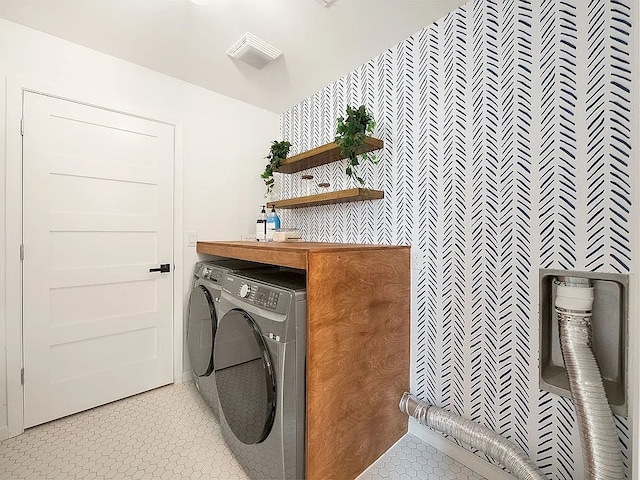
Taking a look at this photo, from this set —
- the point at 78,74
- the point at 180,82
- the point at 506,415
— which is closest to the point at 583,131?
the point at 506,415

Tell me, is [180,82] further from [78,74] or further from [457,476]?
[457,476]

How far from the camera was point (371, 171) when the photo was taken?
74.6 inches

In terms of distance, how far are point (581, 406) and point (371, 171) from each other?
1492 mm

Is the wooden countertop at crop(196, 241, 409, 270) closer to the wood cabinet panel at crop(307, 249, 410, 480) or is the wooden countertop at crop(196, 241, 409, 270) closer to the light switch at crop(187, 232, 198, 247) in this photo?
the wood cabinet panel at crop(307, 249, 410, 480)

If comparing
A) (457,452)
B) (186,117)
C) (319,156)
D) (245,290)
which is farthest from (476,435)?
(186,117)

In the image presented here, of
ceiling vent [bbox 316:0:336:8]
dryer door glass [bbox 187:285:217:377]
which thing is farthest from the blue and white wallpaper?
dryer door glass [bbox 187:285:217:377]

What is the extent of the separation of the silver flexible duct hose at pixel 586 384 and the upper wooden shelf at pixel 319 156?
119 cm

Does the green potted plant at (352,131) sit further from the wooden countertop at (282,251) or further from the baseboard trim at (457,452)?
the baseboard trim at (457,452)

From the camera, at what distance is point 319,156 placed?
203 centimetres

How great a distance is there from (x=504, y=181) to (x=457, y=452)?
4.52 feet

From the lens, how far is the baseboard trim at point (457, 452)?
1334 mm

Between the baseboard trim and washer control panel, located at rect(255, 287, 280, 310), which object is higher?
washer control panel, located at rect(255, 287, 280, 310)

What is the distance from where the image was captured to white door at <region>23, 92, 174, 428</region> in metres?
1.66

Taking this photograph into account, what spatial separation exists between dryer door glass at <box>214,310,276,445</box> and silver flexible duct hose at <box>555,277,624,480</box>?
113 centimetres
